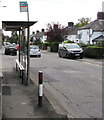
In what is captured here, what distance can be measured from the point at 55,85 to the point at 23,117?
4673mm

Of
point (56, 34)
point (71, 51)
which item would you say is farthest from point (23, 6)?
point (56, 34)

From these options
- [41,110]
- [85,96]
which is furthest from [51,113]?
[85,96]

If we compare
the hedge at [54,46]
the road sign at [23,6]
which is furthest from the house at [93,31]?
the road sign at [23,6]

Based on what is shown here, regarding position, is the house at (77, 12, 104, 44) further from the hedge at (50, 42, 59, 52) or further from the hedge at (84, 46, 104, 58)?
the hedge at (84, 46, 104, 58)

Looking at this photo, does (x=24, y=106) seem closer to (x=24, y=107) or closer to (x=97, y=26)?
(x=24, y=107)

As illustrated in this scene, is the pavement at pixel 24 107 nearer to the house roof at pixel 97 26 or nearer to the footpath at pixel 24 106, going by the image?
the footpath at pixel 24 106

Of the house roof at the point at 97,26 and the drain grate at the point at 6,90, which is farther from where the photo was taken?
the house roof at the point at 97,26

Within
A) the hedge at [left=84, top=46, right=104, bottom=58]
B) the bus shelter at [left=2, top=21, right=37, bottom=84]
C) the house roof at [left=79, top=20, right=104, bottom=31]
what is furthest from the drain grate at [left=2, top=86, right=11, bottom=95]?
the house roof at [left=79, top=20, right=104, bottom=31]

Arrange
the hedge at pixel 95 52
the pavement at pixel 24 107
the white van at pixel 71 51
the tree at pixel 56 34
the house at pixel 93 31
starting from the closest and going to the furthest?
the pavement at pixel 24 107 → the hedge at pixel 95 52 → the white van at pixel 71 51 → the tree at pixel 56 34 → the house at pixel 93 31

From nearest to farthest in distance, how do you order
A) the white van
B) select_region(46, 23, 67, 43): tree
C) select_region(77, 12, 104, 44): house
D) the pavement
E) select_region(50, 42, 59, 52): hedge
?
the pavement < the white van < select_region(50, 42, 59, 52): hedge < select_region(46, 23, 67, 43): tree < select_region(77, 12, 104, 44): house

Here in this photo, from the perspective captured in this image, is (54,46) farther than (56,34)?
No

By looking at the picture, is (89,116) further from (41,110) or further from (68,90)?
(68,90)

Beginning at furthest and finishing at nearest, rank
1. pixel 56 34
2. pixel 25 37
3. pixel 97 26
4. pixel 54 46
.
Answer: pixel 97 26 < pixel 56 34 < pixel 54 46 < pixel 25 37

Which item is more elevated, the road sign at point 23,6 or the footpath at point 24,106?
the road sign at point 23,6
